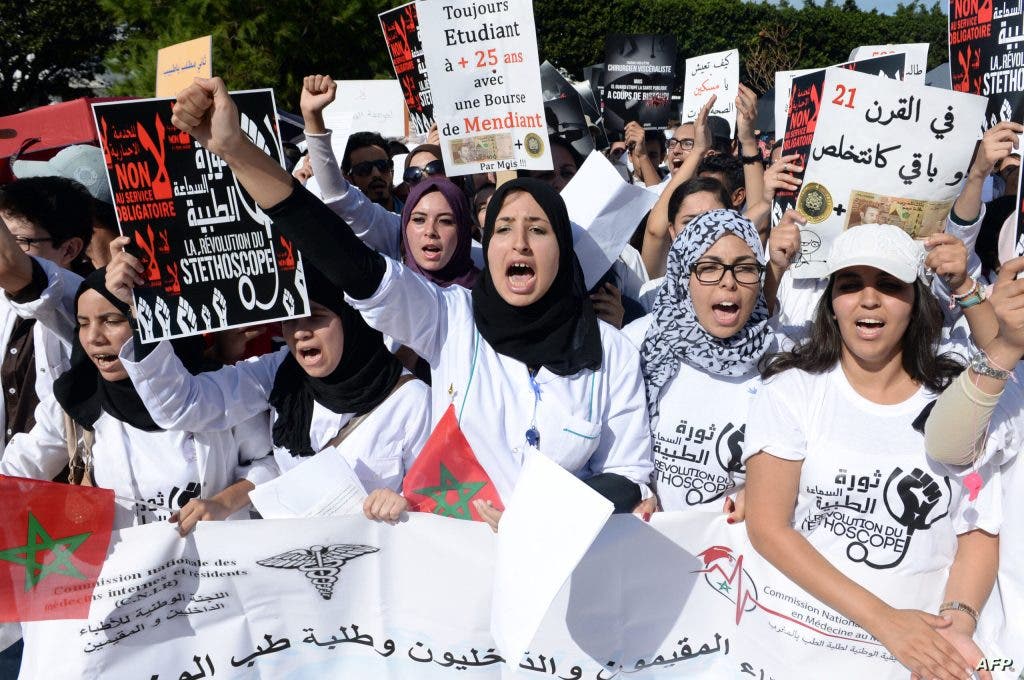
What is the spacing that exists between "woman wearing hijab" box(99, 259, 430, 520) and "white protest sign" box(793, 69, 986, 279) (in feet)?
5.01

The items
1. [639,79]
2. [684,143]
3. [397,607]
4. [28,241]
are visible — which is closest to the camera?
[397,607]

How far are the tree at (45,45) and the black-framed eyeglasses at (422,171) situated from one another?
27.5 metres

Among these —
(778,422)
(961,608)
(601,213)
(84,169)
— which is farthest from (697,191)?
(84,169)

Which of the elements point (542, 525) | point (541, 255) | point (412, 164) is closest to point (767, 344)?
point (541, 255)

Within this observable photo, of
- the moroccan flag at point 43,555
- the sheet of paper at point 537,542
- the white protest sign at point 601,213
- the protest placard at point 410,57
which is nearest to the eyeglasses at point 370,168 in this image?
the protest placard at point 410,57

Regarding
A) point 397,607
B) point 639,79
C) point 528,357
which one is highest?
point 639,79

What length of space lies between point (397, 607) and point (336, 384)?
0.78 m

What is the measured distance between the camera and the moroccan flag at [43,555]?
276 centimetres

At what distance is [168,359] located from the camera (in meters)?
2.92

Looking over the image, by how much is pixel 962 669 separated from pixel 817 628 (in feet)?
1.29

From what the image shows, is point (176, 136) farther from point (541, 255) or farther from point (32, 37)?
point (32, 37)

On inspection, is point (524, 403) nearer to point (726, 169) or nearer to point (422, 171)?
point (422, 171)

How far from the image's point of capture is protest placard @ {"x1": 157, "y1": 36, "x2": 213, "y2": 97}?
210 inches

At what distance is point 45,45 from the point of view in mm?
29938
